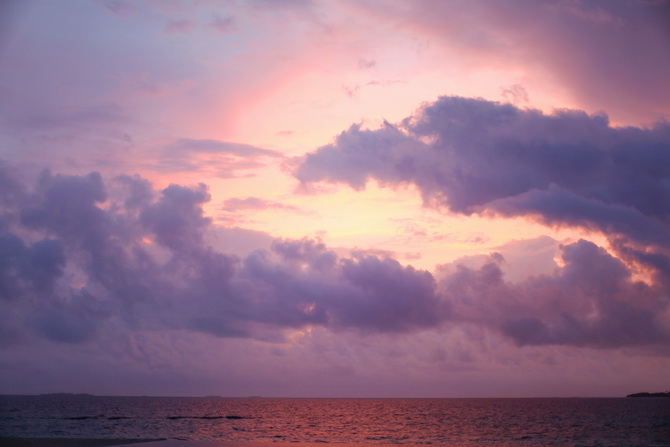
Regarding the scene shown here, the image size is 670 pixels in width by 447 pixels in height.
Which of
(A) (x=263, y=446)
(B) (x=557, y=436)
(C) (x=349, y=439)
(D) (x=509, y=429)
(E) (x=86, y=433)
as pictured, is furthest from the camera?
Answer: (D) (x=509, y=429)

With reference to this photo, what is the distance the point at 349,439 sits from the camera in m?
70.6

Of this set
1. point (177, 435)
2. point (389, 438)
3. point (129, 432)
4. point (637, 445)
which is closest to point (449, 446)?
point (389, 438)

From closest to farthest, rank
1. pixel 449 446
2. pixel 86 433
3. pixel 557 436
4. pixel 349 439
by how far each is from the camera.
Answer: pixel 449 446 → pixel 349 439 → pixel 557 436 → pixel 86 433

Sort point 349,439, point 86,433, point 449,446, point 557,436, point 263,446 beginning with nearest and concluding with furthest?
point 263,446
point 449,446
point 349,439
point 557,436
point 86,433

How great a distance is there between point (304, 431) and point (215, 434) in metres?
13.3

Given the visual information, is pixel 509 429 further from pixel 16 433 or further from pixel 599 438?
pixel 16 433

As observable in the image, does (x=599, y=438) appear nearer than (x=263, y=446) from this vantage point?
No

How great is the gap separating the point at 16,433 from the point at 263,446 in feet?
132

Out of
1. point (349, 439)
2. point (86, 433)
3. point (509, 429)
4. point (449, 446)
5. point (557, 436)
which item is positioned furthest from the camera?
point (509, 429)

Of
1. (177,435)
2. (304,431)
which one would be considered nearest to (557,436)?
(304,431)

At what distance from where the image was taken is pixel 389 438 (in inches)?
2894

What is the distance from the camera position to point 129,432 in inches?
3302

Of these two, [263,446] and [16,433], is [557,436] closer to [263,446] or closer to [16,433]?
[263,446]

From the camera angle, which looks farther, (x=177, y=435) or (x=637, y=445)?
(x=177, y=435)
